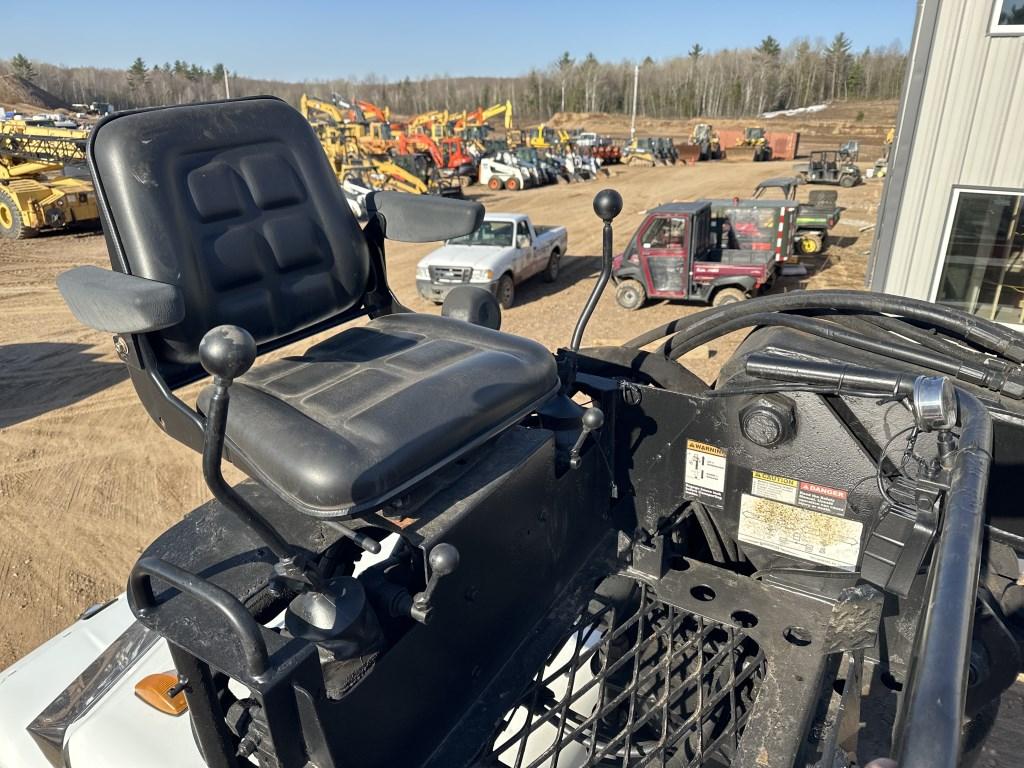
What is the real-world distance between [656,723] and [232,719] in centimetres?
101

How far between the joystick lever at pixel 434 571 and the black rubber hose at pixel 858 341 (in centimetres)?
126

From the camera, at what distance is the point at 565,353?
214cm

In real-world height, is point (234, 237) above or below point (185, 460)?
above

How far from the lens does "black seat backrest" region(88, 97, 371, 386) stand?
5.71 feet

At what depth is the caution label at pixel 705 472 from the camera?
6.49 feet

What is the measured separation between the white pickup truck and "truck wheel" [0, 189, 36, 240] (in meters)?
9.38

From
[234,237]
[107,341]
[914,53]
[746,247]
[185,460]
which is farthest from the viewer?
[746,247]

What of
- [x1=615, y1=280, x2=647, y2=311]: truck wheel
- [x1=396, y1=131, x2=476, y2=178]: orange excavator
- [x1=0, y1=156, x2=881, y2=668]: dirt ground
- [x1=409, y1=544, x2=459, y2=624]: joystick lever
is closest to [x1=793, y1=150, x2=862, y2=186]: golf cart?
[x1=0, y1=156, x2=881, y2=668]: dirt ground

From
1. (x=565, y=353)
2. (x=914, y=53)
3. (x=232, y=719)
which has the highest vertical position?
(x=914, y=53)

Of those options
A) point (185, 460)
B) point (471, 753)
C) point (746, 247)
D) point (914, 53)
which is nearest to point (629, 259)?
point (746, 247)

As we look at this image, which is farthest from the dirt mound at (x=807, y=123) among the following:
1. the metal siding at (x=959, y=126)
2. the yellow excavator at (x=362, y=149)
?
the metal siding at (x=959, y=126)

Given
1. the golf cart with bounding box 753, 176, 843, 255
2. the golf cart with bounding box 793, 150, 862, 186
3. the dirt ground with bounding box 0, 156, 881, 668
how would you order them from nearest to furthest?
1. the dirt ground with bounding box 0, 156, 881, 668
2. the golf cart with bounding box 753, 176, 843, 255
3. the golf cart with bounding box 793, 150, 862, 186

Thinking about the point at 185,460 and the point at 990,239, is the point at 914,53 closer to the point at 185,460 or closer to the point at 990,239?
the point at 990,239

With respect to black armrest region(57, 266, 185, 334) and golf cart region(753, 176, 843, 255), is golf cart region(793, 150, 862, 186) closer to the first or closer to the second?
golf cart region(753, 176, 843, 255)
